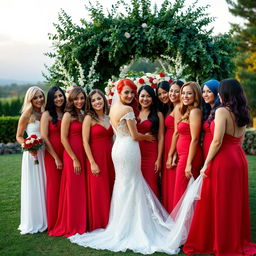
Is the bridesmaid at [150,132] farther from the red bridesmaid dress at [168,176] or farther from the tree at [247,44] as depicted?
the tree at [247,44]

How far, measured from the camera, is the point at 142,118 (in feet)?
20.0

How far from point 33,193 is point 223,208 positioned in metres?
3.10

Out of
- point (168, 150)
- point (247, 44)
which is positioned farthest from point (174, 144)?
point (247, 44)

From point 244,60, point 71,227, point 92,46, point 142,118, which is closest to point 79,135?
point 142,118

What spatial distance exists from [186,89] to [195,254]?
7.53 ft

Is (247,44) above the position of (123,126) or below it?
above

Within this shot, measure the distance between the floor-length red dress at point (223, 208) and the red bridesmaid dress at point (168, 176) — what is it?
2.93 feet

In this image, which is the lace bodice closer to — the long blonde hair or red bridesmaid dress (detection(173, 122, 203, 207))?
red bridesmaid dress (detection(173, 122, 203, 207))

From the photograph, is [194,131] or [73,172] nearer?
[194,131]

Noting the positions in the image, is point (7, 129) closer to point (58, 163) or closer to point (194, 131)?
point (58, 163)

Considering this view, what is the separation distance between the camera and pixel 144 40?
7539 mm

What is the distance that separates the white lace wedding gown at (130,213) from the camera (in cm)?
544

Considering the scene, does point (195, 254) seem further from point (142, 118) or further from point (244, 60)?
point (244, 60)

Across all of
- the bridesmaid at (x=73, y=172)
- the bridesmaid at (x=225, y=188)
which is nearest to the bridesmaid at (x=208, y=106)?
the bridesmaid at (x=225, y=188)
